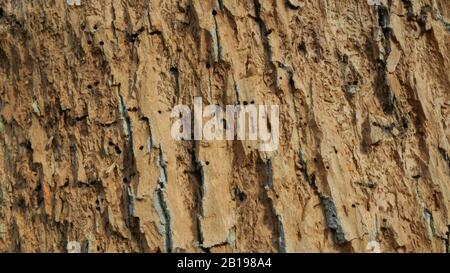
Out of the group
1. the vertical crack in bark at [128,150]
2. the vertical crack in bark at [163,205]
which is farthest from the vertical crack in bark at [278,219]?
the vertical crack in bark at [128,150]

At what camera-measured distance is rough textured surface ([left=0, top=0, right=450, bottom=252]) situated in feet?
7.32

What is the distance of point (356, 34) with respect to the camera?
7.82ft

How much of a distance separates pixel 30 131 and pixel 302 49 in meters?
0.99

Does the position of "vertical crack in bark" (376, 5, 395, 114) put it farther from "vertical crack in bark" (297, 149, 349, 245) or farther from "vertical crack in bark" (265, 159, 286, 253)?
"vertical crack in bark" (265, 159, 286, 253)

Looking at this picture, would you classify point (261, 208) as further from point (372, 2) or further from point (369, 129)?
point (372, 2)

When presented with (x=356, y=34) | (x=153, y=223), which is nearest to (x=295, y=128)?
(x=356, y=34)

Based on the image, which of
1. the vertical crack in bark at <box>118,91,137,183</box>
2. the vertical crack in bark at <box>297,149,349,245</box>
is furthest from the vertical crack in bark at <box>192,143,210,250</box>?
the vertical crack in bark at <box>297,149,349,245</box>

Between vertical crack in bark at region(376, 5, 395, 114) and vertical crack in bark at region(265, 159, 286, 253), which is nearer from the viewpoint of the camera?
vertical crack in bark at region(265, 159, 286, 253)

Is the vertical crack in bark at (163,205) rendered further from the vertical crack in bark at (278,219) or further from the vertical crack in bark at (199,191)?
the vertical crack in bark at (278,219)

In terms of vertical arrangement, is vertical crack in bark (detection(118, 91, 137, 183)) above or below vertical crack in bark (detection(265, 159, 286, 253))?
above

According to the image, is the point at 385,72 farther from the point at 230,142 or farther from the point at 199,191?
the point at 199,191

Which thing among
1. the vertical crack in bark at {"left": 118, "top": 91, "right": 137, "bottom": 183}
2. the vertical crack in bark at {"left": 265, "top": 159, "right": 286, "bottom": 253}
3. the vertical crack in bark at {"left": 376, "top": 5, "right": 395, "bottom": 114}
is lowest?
the vertical crack in bark at {"left": 265, "top": 159, "right": 286, "bottom": 253}

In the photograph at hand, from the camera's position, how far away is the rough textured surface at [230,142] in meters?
2.23

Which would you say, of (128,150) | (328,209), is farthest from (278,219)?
(128,150)
